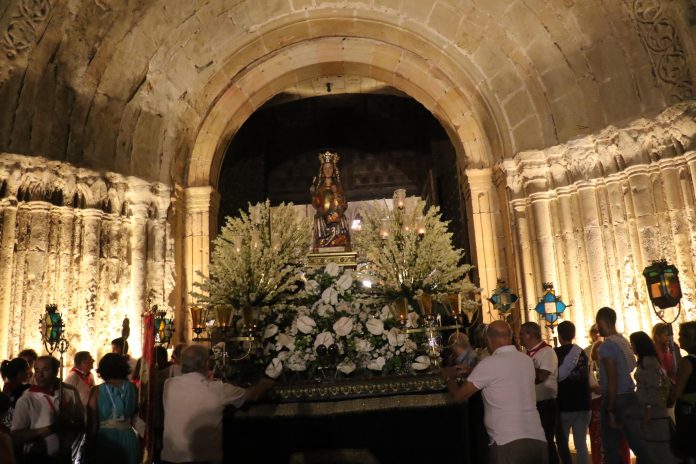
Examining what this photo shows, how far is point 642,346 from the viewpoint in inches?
188

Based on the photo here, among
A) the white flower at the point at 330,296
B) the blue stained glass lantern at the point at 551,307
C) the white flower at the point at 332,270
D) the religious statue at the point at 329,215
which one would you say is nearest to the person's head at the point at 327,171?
the religious statue at the point at 329,215

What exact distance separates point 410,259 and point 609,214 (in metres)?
4.50

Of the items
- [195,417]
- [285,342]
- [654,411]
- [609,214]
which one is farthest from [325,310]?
[609,214]

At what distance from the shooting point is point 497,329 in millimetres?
3607

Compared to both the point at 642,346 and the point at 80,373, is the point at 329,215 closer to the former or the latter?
the point at 80,373

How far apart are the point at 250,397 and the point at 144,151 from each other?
6.38 meters

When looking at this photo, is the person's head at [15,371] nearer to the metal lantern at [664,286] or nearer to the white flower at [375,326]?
the white flower at [375,326]

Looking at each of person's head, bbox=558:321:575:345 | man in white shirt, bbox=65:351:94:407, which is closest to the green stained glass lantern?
man in white shirt, bbox=65:351:94:407

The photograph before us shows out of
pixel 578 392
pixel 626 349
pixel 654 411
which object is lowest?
pixel 654 411

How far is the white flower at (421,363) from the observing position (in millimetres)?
4230

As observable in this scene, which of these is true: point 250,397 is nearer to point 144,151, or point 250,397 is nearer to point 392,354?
point 392,354

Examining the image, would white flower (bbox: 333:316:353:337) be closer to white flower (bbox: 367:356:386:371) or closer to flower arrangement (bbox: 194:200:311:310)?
white flower (bbox: 367:356:386:371)

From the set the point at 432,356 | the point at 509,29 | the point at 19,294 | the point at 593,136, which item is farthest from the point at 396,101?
the point at 432,356

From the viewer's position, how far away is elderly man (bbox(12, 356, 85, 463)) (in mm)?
3902
